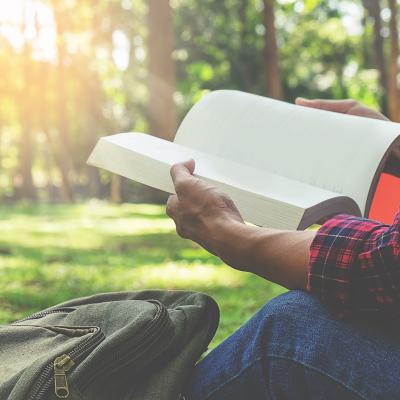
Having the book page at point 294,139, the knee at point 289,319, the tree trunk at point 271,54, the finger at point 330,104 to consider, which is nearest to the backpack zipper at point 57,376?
the knee at point 289,319

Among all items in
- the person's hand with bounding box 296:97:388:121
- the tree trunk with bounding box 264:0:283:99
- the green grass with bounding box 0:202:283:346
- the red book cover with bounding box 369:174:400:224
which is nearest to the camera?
the red book cover with bounding box 369:174:400:224

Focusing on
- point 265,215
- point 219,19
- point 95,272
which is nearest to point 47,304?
point 95,272

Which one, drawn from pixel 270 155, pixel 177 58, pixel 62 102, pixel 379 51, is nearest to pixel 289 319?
pixel 270 155

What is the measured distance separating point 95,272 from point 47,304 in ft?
3.83

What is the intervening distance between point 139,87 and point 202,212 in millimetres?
24888

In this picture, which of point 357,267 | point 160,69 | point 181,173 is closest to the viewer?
point 357,267

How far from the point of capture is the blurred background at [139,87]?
5133 mm

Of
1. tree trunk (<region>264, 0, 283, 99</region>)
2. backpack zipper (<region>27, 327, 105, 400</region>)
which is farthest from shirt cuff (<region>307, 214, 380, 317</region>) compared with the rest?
tree trunk (<region>264, 0, 283, 99</region>)

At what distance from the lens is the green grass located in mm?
4133

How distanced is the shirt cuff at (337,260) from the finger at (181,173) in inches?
15.4

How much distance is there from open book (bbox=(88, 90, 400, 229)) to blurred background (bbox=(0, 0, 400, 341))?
64.0 inches

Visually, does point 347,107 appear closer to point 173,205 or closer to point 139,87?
point 173,205

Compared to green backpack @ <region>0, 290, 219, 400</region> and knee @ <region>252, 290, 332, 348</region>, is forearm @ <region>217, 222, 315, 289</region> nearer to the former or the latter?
knee @ <region>252, 290, 332, 348</region>

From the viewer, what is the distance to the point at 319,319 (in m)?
1.31
